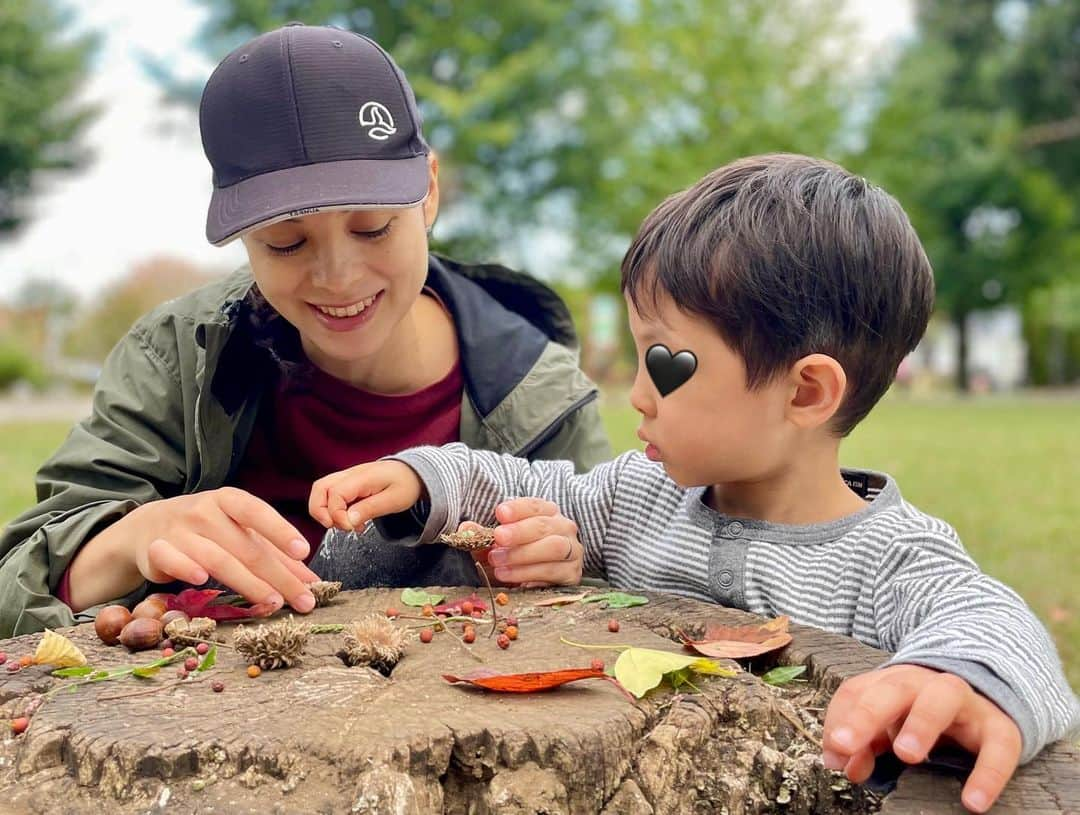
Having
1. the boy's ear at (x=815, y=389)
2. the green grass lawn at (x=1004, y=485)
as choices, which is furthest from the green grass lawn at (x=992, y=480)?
the boy's ear at (x=815, y=389)

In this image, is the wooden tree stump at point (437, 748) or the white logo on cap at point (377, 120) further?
the white logo on cap at point (377, 120)

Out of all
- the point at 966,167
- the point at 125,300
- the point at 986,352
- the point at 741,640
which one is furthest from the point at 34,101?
the point at 986,352

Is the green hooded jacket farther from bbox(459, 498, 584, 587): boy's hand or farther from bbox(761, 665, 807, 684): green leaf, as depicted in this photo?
bbox(761, 665, 807, 684): green leaf

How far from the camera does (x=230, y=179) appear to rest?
2023 mm

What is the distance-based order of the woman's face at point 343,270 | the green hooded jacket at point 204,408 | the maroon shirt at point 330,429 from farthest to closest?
the maroon shirt at point 330,429, the green hooded jacket at point 204,408, the woman's face at point 343,270

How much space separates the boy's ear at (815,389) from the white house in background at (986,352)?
3045 cm

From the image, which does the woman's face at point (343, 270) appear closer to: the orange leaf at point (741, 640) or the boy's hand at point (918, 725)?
the orange leaf at point (741, 640)

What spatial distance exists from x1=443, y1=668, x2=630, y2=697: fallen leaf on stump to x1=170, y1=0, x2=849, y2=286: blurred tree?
19084 millimetres

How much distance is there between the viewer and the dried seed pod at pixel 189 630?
1589mm

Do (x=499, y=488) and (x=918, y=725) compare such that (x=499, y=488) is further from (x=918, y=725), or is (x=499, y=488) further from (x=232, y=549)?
(x=918, y=725)

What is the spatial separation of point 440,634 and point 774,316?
2.22ft

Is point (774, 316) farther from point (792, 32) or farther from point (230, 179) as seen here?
point (792, 32)

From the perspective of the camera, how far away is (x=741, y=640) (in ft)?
5.20

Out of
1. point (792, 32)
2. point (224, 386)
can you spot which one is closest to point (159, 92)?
point (792, 32)
